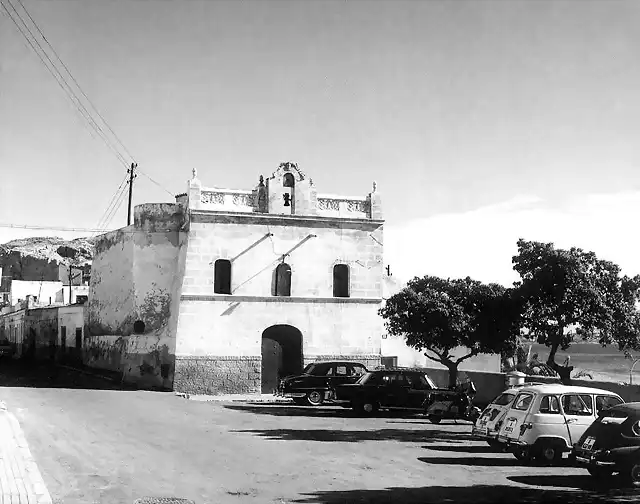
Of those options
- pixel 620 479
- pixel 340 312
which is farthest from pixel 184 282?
Result: pixel 620 479

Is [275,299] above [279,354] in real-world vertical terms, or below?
above

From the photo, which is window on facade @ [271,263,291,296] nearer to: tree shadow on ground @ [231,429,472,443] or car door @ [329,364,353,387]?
car door @ [329,364,353,387]

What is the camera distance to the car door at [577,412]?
15523 mm

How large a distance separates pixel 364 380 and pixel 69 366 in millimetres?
27924

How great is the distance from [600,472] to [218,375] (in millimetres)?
21820

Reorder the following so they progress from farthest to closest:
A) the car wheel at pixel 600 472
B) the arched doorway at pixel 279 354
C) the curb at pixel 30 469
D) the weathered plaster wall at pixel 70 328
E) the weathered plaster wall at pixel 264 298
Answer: the weathered plaster wall at pixel 70 328, the arched doorway at pixel 279 354, the weathered plaster wall at pixel 264 298, the car wheel at pixel 600 472, the curb at pixel 30 469

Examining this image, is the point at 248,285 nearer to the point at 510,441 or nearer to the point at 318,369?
the point at 318,369

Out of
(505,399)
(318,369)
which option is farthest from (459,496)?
(318,369)

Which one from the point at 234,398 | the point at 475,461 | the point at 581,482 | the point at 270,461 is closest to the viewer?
the point at 581,482

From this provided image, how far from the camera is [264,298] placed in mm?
33781

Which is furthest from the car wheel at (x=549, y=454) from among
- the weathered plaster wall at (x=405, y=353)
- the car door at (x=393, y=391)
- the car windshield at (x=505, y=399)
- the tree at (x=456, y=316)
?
the weathered plaster wall at (x=405, y=353)

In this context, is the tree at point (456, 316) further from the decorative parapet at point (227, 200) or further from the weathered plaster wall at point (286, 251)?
the decorative parapet at point (227, 200)

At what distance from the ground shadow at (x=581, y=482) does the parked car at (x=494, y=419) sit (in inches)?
94.9

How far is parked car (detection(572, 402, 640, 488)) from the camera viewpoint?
12664 millimetres
